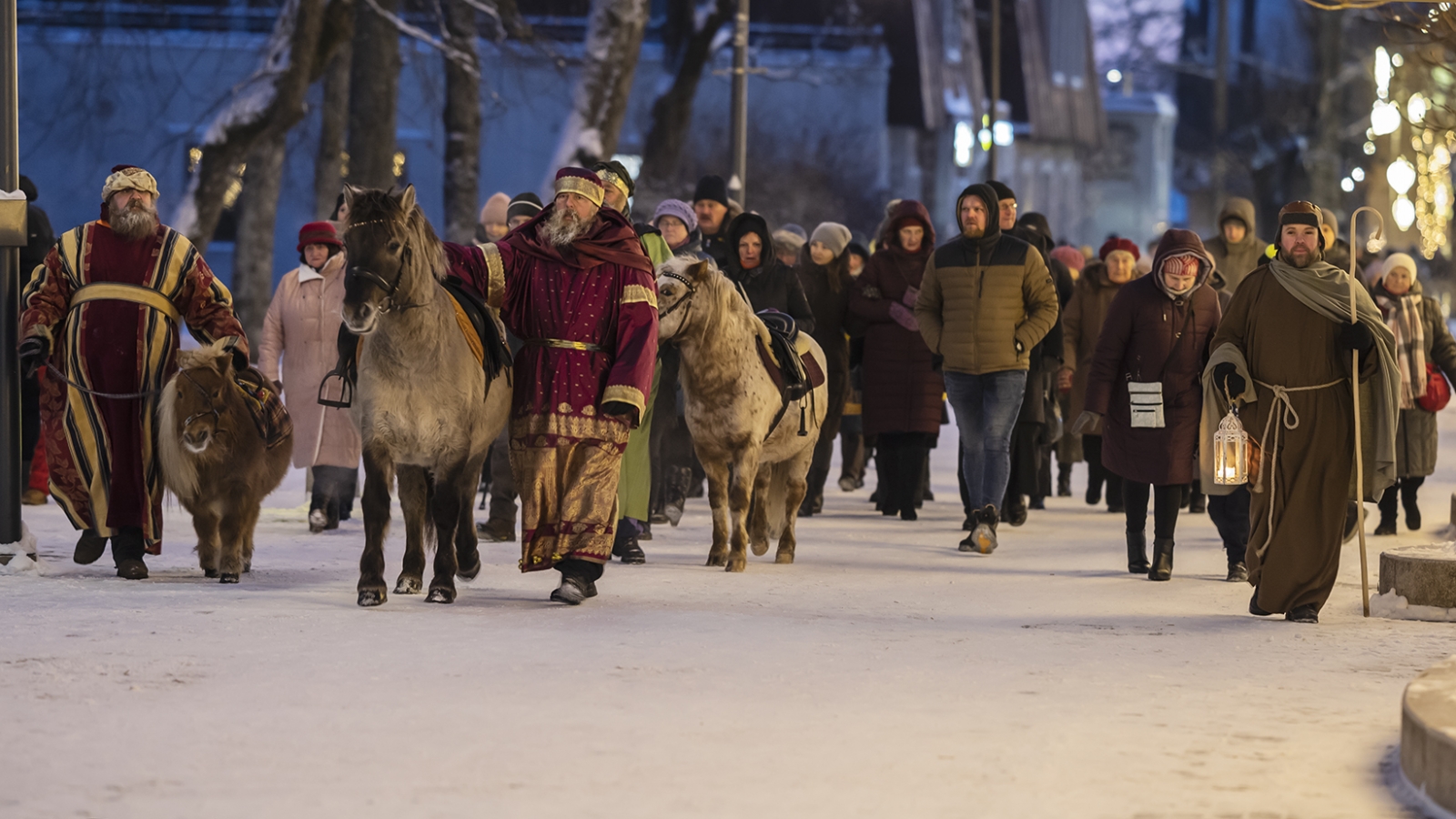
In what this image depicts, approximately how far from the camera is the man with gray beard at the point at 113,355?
1034 centimetres

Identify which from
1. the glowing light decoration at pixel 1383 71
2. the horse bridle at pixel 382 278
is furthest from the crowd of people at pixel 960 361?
the glowing light decoration at pixel 1383 71

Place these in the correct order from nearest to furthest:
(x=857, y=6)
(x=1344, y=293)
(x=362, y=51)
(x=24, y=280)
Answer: (x=1344, y=293), (x=24, y=280), (x=362, y=51), (x=857, y=6)

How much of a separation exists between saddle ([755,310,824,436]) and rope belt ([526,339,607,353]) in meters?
2.06

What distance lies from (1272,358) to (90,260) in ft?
18.5

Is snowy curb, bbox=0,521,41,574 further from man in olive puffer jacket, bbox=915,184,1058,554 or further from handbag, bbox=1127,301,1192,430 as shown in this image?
handbag, bbox=1127,301,1192,430

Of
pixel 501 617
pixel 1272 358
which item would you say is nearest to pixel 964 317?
pixel 1272 358

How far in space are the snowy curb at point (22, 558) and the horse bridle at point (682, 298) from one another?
335cm

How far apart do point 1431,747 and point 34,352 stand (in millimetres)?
6824

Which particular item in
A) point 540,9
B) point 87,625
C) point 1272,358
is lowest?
point 87,625

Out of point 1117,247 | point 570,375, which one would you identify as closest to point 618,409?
point 570,375

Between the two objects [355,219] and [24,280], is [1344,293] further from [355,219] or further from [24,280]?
[24,280]

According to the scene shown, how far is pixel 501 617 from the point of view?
905cm

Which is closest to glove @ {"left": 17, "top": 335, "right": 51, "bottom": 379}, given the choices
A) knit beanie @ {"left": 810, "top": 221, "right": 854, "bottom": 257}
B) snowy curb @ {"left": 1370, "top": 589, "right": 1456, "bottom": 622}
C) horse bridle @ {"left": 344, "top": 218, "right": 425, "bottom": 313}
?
horse bridle @ {"left": 344, "top": 218, "right": 425, "bottom": 313}

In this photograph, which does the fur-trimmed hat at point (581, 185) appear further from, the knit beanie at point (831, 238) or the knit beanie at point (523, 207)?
the knit beanie at point (831, 238)
